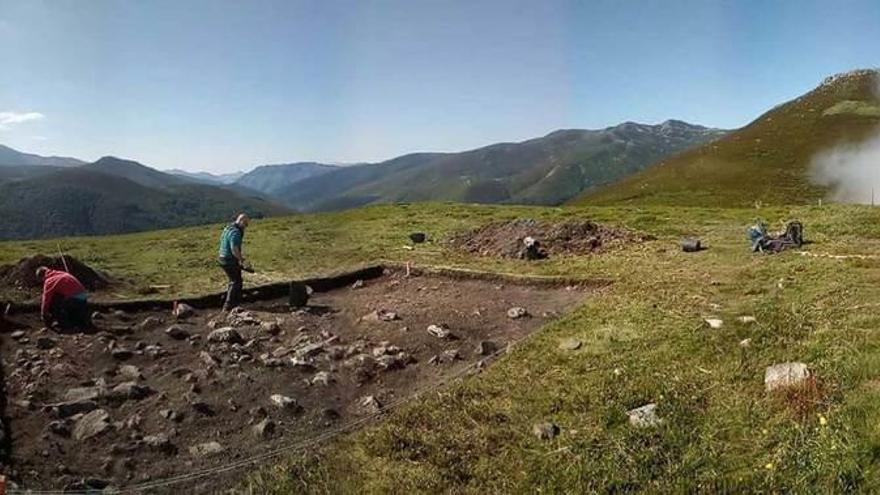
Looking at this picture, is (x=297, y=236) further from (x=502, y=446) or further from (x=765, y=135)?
(x=765, y=135)

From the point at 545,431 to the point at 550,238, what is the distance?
17428mm

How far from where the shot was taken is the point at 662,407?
10555 mm

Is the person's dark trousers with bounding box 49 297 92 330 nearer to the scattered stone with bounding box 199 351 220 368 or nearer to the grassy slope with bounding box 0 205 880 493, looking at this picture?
the scattered stone with bounding box 199 351 220 368

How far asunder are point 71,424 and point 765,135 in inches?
5917

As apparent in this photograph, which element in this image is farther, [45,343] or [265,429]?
[45,343]

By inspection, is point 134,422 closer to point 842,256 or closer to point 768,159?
point 842,256

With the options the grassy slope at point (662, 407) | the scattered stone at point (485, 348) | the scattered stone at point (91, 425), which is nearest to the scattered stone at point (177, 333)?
the scattered stone at point (91, 425)

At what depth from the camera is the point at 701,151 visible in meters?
140

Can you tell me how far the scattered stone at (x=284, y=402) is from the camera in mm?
12188

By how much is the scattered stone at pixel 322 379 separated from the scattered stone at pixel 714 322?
25.4ft

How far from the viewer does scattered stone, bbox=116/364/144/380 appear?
1398cm

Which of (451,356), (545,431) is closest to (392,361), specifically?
(451,356)

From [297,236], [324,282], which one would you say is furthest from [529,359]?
[297,236]

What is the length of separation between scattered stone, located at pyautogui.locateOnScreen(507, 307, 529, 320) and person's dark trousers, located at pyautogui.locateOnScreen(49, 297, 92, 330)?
10.6 m
